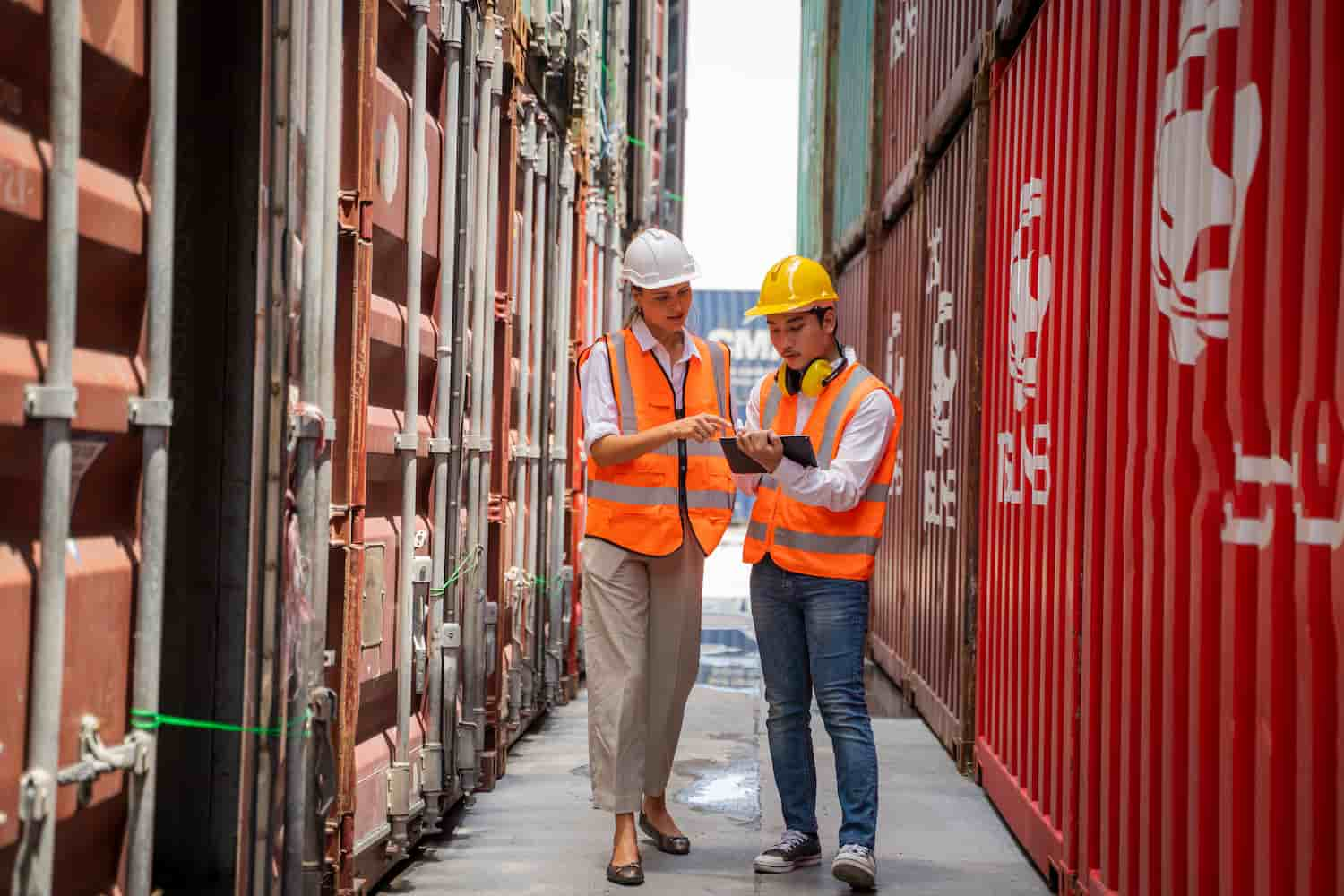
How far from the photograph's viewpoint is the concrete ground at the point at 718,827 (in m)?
5.02

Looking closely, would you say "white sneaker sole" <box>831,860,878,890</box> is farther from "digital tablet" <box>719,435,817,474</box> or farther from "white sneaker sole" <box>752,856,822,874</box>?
"digital tablet" <box>719,435,817,474</box>

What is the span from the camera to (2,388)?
245 cm

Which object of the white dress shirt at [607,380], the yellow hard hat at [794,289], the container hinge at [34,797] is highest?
the yellow hard hat at [794,289]

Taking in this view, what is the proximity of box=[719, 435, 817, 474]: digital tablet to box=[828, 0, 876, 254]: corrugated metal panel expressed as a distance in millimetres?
7236

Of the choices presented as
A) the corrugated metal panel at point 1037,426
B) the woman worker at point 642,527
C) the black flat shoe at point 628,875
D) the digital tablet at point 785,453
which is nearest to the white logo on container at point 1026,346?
the corrugated metal panel at point 1037,426

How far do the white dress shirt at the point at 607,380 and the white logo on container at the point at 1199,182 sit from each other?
72.5 inches

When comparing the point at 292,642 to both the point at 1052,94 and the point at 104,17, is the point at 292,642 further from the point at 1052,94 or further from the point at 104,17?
the point at 1052,94

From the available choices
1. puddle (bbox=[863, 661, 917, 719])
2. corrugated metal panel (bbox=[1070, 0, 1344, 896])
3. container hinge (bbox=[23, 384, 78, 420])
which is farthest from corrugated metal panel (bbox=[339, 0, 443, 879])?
puddle (bbox=[863, 661, 917, 719])

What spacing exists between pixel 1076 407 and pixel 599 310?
6.20 m

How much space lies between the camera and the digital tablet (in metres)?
4.81

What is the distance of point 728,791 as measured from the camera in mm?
6504

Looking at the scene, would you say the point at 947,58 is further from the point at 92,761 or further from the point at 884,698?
the point at 92,761

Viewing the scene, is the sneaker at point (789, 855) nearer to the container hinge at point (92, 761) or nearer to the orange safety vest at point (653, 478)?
the orange safety vest at point (653, 478)

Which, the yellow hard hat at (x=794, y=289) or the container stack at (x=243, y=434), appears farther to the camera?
the yellow hard hat at (x=794, y=289)
